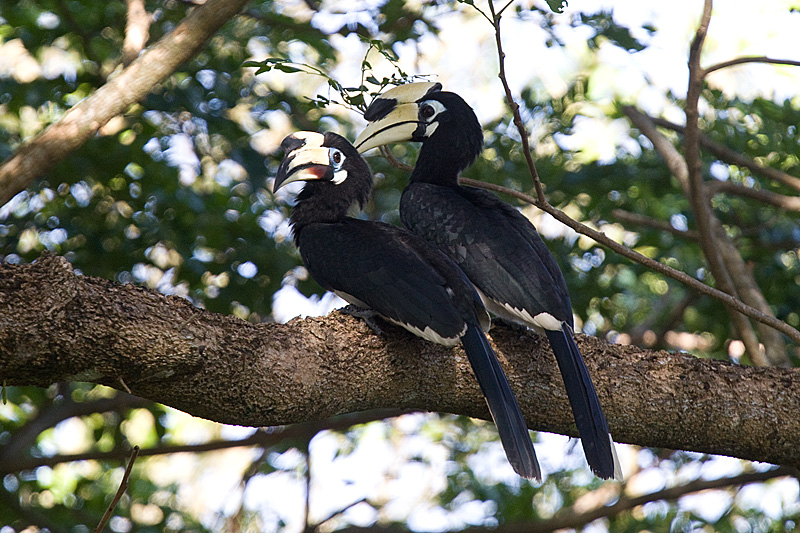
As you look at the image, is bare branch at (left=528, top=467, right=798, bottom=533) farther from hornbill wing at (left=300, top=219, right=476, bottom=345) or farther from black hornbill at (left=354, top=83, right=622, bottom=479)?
hornbill wing at (left=300, top=219, right=476, bottom=345)

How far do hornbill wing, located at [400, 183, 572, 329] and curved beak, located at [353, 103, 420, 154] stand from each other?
25 centimetres

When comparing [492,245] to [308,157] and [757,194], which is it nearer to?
[308,157]

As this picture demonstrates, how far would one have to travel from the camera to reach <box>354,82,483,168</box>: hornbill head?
319 centimetres

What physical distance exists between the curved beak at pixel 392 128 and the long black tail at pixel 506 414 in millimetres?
1097

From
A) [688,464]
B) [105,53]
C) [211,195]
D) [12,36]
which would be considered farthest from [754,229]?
[12,36]

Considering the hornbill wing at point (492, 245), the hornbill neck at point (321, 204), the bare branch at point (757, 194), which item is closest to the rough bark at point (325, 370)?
the hornbill wing at point (492, 245)

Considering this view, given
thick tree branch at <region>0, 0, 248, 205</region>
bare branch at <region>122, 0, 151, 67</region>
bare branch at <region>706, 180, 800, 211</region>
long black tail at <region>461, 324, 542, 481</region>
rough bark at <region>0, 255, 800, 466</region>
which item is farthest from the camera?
bare branch at <region>706, 180, 800, 211</region>

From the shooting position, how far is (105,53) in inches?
158

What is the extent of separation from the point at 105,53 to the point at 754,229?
3155 mm

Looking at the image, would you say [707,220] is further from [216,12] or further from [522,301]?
[216,12]

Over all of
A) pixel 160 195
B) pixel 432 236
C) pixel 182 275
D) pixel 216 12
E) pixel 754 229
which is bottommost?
pixel 182 275

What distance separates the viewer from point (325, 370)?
216cm

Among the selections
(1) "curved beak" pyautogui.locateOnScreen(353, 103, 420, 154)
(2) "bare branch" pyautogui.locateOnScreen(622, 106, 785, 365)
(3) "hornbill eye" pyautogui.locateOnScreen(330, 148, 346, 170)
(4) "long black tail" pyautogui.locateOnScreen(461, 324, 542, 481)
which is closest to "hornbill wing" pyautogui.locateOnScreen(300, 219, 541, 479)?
(4) "long black tail" pyautogui.locateOnScreen(461, 324, 542, 481)

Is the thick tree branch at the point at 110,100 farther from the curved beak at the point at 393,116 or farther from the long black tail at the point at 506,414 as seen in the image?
the long black tail at the point at 506,414
